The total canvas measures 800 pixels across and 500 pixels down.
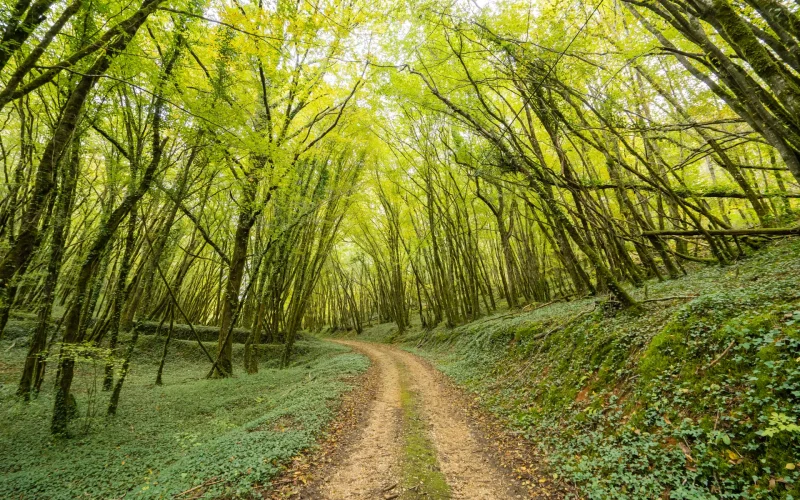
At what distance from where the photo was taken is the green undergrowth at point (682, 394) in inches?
102

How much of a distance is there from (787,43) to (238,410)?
966 cm

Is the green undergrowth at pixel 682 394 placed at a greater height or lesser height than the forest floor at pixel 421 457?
greater

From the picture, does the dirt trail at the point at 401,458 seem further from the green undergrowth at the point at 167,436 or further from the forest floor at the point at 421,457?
the green undergrowth at the point at 167,436

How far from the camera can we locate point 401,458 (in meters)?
4.28

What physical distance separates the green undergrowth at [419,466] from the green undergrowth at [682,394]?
1.41 meters

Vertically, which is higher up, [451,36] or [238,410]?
[451,36]

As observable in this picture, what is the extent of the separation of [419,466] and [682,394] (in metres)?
3.14

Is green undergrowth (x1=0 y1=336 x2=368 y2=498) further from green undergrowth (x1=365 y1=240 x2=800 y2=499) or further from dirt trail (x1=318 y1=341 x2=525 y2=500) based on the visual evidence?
green undergrowth (x1=365 y1=240 x2=800 y2=499)

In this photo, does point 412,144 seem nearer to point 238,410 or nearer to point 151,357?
point 238,410

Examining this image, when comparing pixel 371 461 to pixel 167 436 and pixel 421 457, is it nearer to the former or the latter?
pixel 421 457

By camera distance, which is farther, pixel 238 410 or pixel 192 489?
pixel 238 410

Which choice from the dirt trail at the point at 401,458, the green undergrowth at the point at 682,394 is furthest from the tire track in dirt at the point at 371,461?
the green undergrowth at the point at 682,394

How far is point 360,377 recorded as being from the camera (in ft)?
28.7

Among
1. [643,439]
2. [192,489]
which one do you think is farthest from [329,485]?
[643,439]
